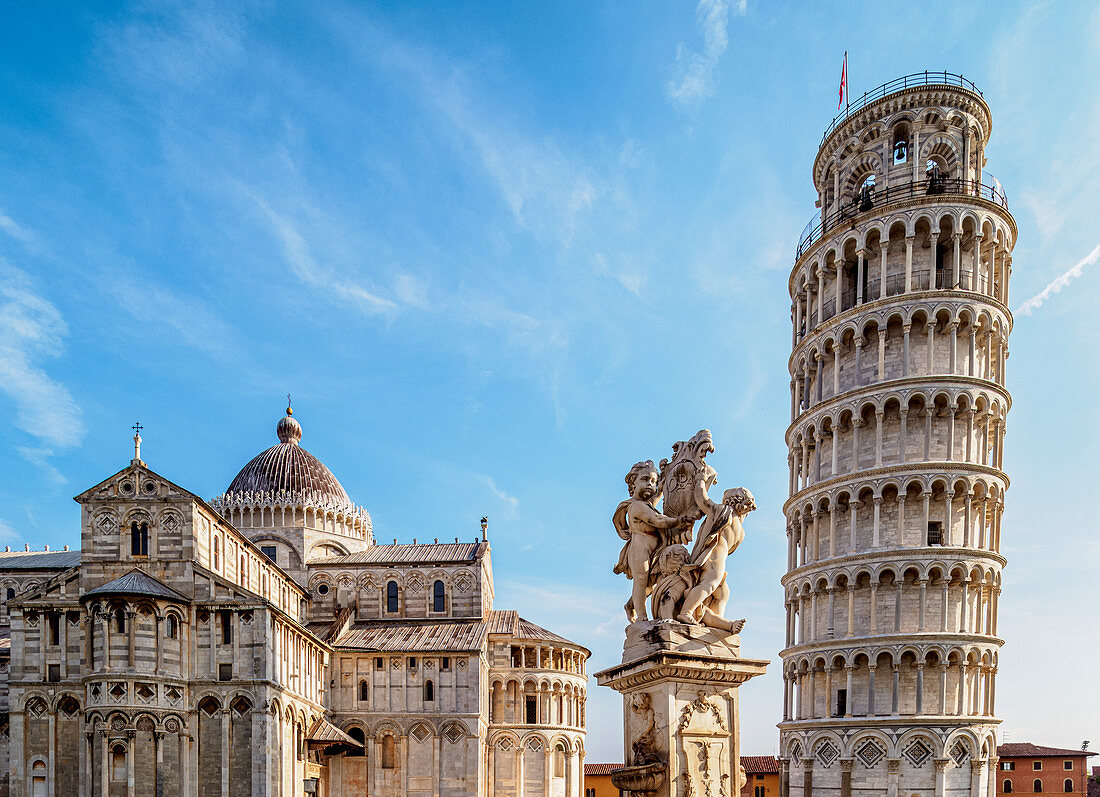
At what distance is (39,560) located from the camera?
59000mm

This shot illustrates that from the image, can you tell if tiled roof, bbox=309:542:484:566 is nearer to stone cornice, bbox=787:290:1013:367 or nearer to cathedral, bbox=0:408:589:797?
cathedral, bbox=0:408:589:797

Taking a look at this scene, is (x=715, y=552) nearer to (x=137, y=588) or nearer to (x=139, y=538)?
(x=137, y=588)

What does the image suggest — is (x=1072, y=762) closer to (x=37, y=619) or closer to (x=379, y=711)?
(x=379, y=711)

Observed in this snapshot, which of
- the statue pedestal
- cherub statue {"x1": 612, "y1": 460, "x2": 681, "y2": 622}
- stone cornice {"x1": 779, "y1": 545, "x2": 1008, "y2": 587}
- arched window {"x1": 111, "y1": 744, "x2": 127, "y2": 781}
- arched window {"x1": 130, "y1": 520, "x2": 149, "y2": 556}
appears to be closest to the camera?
the statue pedestal

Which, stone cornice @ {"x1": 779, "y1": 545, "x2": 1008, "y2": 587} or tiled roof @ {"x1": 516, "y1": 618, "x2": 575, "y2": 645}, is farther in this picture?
tiled roof @ {"x1": 516, "y1": 618, "x2": 575, "y2": 645}

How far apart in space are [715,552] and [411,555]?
58.4m

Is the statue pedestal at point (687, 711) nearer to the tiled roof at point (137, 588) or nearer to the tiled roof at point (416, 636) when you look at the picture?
the tiled roof at point (137, 588)

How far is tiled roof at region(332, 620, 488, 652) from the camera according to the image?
57219mm

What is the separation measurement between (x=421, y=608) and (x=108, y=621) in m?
25.4

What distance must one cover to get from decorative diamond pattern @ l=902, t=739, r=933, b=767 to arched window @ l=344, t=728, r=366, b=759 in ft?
108

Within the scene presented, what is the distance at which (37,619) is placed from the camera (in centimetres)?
4297

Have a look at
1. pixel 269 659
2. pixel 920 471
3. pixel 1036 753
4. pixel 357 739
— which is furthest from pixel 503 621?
pixel 1036 753

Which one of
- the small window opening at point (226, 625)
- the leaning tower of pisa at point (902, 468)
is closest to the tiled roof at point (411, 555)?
the small window opening at point (226, 625)

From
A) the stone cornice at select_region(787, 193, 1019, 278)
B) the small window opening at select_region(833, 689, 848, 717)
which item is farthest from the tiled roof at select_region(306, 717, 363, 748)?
the stone cornice at select_region(787, 193, 1019, 278)
